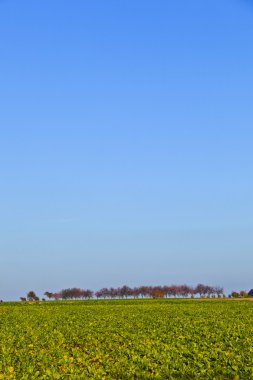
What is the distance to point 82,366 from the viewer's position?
21625mm

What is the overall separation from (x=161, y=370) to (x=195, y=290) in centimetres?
18393

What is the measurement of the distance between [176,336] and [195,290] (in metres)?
175

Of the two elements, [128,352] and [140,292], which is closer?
[128,352]

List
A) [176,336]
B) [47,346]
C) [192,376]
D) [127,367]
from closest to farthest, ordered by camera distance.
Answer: [192,376], [127,367], [47,346], [176,336]

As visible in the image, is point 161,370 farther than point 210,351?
No

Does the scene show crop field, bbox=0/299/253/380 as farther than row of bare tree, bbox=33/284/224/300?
No

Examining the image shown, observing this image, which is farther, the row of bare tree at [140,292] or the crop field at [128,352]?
the row of bare tree at [140,292]

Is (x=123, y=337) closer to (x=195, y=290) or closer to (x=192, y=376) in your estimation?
(x=192, y=376)

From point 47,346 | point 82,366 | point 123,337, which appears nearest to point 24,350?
point 47,346

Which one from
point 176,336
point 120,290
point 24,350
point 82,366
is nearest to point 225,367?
point 82,366

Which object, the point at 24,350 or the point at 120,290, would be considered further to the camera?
the point at 120,290

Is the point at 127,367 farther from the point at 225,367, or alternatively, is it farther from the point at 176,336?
the point at 176,336

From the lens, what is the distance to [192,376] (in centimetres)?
1970

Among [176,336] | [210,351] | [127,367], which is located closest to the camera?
[127,367]
